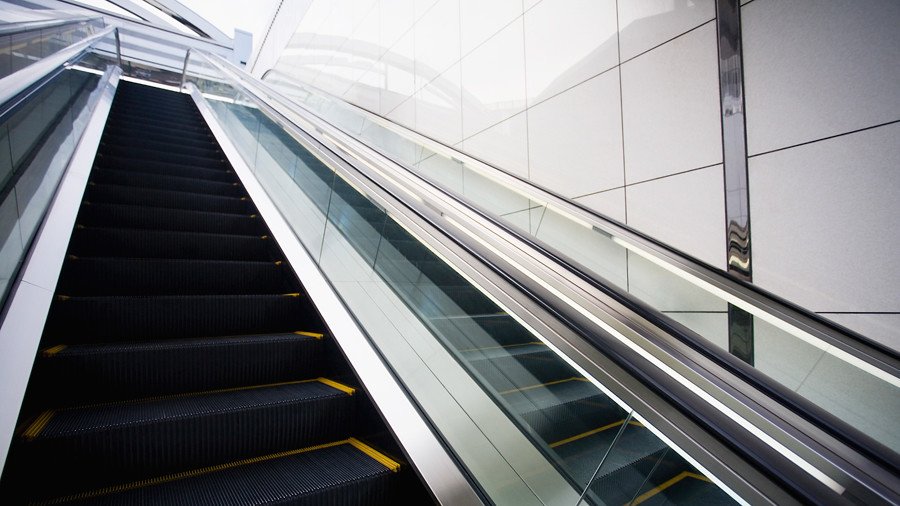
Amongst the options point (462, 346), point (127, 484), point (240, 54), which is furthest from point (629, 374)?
point (240, 54)

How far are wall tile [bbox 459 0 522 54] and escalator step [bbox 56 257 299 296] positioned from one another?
2.43 metres

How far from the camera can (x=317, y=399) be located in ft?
5.60

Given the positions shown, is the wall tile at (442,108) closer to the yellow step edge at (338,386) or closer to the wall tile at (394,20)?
the wall tile at (394,20)

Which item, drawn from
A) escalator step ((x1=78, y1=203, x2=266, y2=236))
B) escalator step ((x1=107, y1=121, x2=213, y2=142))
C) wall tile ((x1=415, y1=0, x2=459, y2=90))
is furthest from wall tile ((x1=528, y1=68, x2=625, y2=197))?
escalator step ((x1=107, y1=121, x2=213, y2=142))

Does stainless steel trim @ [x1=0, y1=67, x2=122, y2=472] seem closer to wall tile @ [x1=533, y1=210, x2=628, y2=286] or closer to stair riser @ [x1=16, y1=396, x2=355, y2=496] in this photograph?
stair riser @ [x1=16, y1=396, x2=355, y2=496]

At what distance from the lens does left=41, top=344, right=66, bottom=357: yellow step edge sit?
1.54 meters

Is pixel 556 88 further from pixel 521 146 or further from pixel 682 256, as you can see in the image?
pixel 682 256

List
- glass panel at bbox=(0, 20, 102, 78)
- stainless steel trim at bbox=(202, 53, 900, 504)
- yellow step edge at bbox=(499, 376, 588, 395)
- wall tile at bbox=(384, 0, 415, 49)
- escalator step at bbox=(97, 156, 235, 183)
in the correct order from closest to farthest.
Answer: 1. stainless steel trim at bbox=(202, 53, 900, 504)
2. yellow step edge at bbox=(499, 376, 588, 395)
3. glass panel at bbox=(0, 20, 102, 78)
4. escalator step at bbox=(97, 156, 235, 183)
5. wall tile at bbox=(384, 0, 415, 49)

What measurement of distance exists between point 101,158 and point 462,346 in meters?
3.56

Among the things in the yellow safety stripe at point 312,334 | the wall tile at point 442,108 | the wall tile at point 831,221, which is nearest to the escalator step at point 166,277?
the yellow safety stripe at point 312,334

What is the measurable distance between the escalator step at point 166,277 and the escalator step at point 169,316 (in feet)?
0.82

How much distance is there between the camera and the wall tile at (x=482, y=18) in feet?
11.4

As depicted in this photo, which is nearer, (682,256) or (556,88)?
(682,256)

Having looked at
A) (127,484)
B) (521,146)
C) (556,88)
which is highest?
(556,88)
